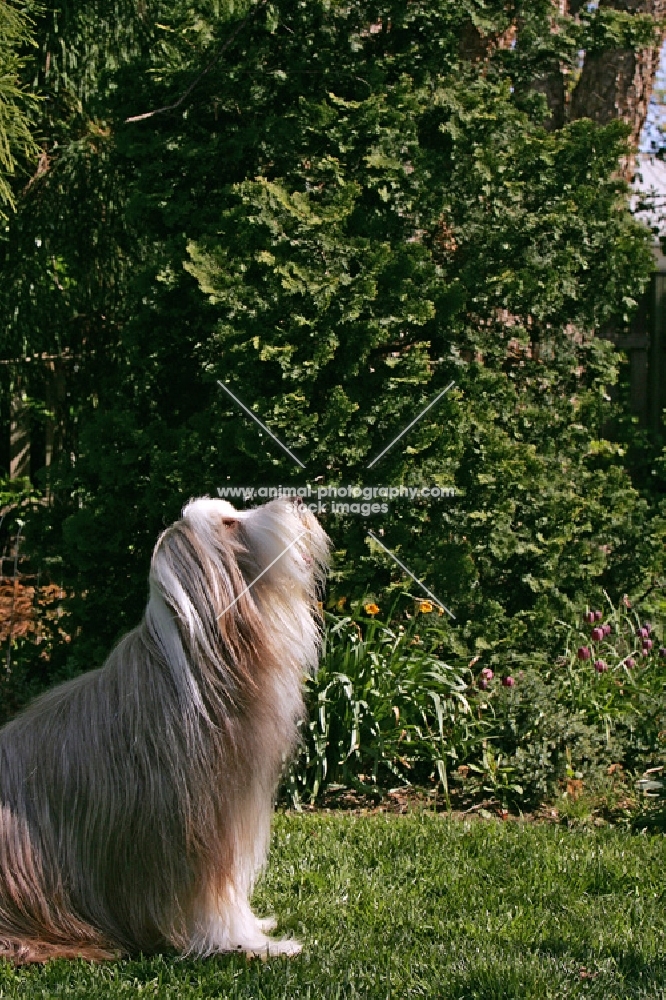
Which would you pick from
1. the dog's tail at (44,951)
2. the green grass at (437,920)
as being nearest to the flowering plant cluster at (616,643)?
the green grass at (437,920)

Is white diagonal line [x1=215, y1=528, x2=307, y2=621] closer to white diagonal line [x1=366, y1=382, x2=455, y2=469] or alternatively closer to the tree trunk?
white diagonal line [x1=366, y1=382, x2=455, y2=469]

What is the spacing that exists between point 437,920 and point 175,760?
122cm

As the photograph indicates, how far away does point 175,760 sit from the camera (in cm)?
327

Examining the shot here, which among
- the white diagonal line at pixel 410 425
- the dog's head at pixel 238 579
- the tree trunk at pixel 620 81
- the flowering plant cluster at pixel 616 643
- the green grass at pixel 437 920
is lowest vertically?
the green grass at pixel 437 920

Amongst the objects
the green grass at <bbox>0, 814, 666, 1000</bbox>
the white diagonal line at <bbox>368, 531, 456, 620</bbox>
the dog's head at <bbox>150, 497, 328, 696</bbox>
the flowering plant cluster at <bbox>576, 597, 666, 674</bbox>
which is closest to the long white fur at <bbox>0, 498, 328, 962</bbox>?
the dog's head at <bbox>150, 497, 328, 696</bbox>

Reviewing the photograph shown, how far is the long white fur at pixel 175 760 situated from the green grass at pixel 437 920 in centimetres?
16

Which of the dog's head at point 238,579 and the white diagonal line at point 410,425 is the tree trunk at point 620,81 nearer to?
the white diagonal line at point 410,425

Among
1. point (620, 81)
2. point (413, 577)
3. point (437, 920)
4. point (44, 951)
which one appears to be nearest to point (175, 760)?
point (44, 951)

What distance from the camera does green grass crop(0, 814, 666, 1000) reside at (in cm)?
328

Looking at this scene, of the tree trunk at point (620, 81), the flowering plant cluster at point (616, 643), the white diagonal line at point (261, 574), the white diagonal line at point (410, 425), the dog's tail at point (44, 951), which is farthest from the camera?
the tree trunk at point (620, 81)

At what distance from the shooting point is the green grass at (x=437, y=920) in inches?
129

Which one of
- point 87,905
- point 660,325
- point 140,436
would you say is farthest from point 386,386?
point 660,325

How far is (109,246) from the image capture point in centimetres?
754

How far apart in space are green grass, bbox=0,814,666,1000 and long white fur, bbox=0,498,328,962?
0.54ft
